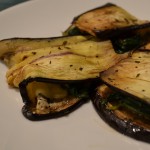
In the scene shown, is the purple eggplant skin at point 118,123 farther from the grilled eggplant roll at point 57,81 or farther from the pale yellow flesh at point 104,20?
the pale yellow flesh at point 104,20

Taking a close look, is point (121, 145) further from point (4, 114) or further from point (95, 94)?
point (4, 114)

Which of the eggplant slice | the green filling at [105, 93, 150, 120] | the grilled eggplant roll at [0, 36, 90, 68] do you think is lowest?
the green filling at [105, 93, 150, 120]

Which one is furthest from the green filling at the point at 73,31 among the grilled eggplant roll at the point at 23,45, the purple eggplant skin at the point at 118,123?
the purple eggplant skin at the point at 118,123

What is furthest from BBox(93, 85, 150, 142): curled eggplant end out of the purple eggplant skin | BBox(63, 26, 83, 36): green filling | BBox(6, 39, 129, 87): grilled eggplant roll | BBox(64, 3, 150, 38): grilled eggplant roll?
BBox(63, 26, 83, 36): green filling

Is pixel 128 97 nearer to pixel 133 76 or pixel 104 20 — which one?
pixel 133 76

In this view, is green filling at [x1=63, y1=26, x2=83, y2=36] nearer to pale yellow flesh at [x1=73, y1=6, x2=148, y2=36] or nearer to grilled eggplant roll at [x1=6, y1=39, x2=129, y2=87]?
pale yellow flesh at [x1=73, y1=6, x2=148, y2=36]

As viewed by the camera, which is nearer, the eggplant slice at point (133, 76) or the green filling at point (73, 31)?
the eggplant slice at point (133, 76)

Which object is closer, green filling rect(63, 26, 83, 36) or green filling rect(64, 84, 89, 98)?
green filling rect(64, 84, 89, 98)
